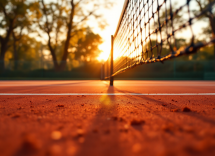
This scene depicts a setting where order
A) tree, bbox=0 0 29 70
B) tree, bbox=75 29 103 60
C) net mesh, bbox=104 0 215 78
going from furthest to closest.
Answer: tree, bbox=75 29 103 60
tree, bbox=0 0 29 70
net mesh, bbox=104 0 215 78

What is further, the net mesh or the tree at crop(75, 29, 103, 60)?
the tree at crop(75, 29, 103, 60)

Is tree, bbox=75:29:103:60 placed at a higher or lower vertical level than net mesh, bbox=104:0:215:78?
higher

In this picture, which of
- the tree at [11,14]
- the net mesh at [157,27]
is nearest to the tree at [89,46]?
the tree at [11,14]

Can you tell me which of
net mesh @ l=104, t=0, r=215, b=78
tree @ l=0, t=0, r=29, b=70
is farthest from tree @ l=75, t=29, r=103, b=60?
net mesh @ l=104, t=0, r=215, b=78

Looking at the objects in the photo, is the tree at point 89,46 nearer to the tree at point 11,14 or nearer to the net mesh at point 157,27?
the tree at point 11,14

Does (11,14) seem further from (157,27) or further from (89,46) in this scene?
(157,27)

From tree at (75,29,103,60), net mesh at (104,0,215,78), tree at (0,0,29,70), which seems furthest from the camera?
tree at (75,29,103,60)

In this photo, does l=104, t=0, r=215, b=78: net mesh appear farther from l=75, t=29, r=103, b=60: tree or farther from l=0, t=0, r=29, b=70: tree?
l=75, t=29, r=103, b=60: tree

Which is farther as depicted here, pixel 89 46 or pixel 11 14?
pixel 89 46

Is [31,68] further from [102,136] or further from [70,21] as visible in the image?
[102,136]

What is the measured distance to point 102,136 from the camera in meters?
0.80

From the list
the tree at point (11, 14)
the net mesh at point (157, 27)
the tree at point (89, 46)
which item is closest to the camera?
the net mesh at point (157, 27)

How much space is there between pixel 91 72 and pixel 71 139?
721 inches

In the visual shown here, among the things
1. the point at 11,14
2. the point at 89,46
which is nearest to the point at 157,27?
the point at 11,14
